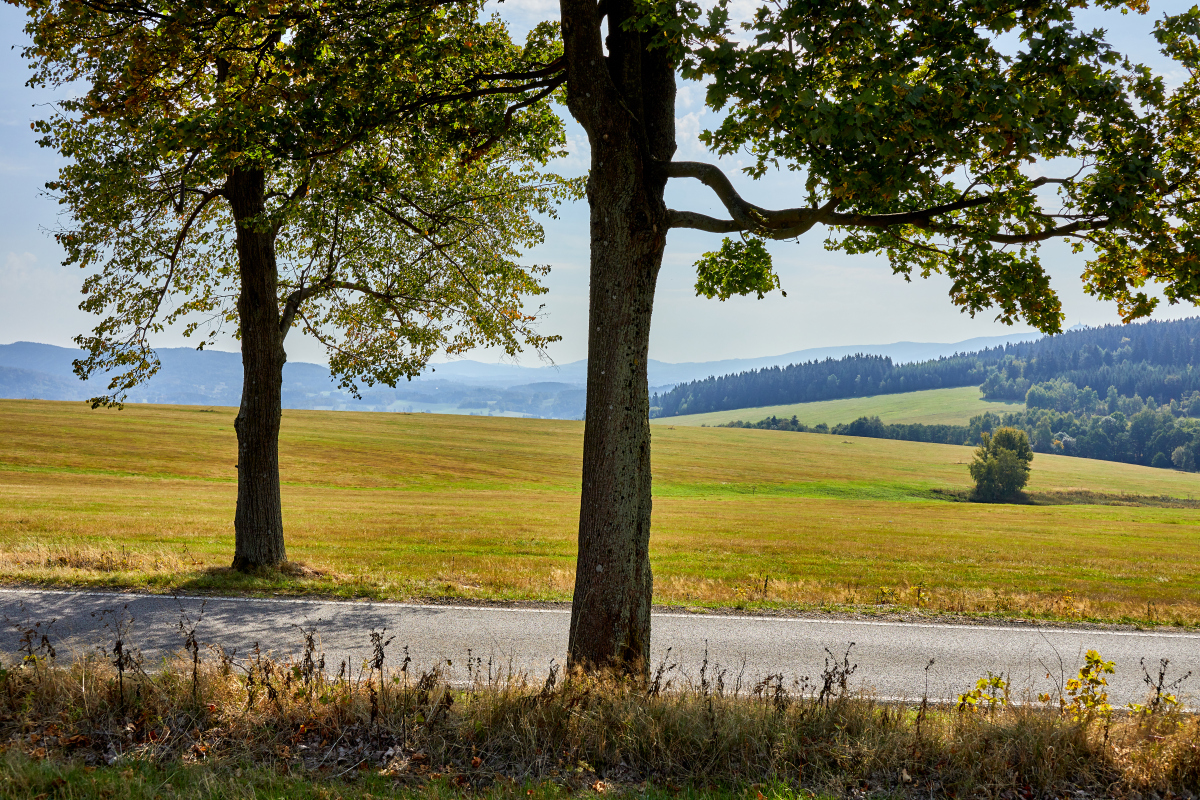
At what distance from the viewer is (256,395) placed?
13.0m

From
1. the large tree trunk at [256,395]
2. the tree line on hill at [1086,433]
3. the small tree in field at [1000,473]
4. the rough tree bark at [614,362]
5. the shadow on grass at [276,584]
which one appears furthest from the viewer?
the tree line on hill at [1086,433]

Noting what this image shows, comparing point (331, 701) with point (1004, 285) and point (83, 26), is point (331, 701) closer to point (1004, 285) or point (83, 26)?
point (1004, 285)

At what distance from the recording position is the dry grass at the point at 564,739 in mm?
4918

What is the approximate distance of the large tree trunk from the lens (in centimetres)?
1294

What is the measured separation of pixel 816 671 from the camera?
325 inches

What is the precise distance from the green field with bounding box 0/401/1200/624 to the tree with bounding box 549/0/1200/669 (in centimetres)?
601

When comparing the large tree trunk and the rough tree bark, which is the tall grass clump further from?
the large tree trunk

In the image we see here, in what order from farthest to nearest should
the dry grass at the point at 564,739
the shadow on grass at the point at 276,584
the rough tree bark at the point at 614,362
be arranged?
the shadow on grass at the point at 276,584
the rough tree bark at the point at 614,362
the dry grass at the point at 564,739

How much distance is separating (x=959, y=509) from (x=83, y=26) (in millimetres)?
57856

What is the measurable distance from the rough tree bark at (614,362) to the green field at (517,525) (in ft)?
17.8

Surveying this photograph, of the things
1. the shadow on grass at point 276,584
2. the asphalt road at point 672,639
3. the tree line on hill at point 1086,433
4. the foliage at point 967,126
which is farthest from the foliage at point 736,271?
the tree line on hill at point 1086,433

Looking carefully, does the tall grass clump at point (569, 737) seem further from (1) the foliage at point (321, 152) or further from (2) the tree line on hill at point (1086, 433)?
(2) the tree line on hill at point (1086, 433)

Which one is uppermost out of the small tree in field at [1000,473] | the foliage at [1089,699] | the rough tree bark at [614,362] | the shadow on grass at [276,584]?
the rough tree bark at [614,362]

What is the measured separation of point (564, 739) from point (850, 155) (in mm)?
5378
